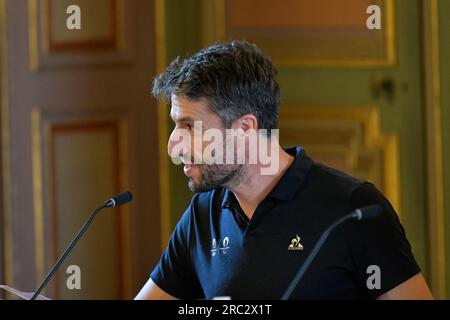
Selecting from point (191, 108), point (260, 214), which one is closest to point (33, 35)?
point (191, 108)

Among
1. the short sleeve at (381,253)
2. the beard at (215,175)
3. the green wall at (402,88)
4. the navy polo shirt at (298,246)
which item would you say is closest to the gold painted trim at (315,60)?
the green wall at (402,88)

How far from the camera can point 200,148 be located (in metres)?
1.86

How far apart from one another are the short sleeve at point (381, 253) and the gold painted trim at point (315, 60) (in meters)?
1.09

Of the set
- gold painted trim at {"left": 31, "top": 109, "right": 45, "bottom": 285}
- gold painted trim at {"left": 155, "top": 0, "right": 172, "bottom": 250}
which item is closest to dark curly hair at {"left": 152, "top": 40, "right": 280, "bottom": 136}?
gold painted trim at {"left": 155, "top": 0, "right": 172, "bottom": 250}

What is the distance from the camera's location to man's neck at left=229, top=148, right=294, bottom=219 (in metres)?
1.90

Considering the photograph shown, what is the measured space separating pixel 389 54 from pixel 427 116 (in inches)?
8.9

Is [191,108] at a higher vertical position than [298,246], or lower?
higher

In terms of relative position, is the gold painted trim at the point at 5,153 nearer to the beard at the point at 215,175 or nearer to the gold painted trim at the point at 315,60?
the gold painted trim at the point at 315,60

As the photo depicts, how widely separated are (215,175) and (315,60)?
1019 millimetres

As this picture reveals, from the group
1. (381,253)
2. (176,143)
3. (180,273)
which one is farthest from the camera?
(180,273)

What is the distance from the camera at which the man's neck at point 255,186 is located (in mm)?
1903

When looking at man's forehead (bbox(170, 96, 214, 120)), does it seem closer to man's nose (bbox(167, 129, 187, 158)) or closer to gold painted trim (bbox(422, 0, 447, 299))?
man's nose (bbox(167, 129, 187, 158))

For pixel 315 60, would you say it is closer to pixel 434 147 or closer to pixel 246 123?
pixel 434 147

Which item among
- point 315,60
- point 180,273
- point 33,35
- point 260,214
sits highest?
point 33,35
